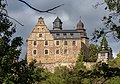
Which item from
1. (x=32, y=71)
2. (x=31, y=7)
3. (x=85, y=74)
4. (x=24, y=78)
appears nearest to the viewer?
(x=31, y=7)

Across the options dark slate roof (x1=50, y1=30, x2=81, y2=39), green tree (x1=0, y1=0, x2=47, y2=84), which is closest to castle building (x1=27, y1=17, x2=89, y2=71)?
dark slate roof (x1=50, y1=30, x2=81, y2=39)

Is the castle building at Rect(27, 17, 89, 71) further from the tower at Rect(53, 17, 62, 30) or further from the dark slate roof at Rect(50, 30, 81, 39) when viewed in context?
the tower at Rect(53, 17, 62, 30)

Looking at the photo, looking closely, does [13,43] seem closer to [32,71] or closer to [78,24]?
[32,71]

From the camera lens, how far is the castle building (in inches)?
3209

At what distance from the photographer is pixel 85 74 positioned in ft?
34.7

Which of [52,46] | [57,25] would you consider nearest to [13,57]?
[52,46]

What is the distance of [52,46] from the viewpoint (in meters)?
82.7

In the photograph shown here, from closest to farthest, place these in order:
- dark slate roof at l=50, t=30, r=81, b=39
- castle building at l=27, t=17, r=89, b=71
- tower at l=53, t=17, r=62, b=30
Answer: castle building at l=27, t=17, r=89, b=71, dark slate roof at l=50, t=30, r=81, b=39, tower at l=53, t=17, r=62, b=30

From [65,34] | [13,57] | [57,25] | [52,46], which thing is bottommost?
[13,57]

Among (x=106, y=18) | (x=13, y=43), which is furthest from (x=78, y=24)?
(x=106, y=18)

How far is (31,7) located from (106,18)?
20.0ft

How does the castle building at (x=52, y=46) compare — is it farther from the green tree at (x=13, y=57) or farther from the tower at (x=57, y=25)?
the green tree at (x=13, y=57)

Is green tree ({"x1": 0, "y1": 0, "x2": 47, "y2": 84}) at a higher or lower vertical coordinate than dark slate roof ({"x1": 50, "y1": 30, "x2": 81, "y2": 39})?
lower

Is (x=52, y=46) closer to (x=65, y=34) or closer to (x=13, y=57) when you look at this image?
(x=65, y=34)
